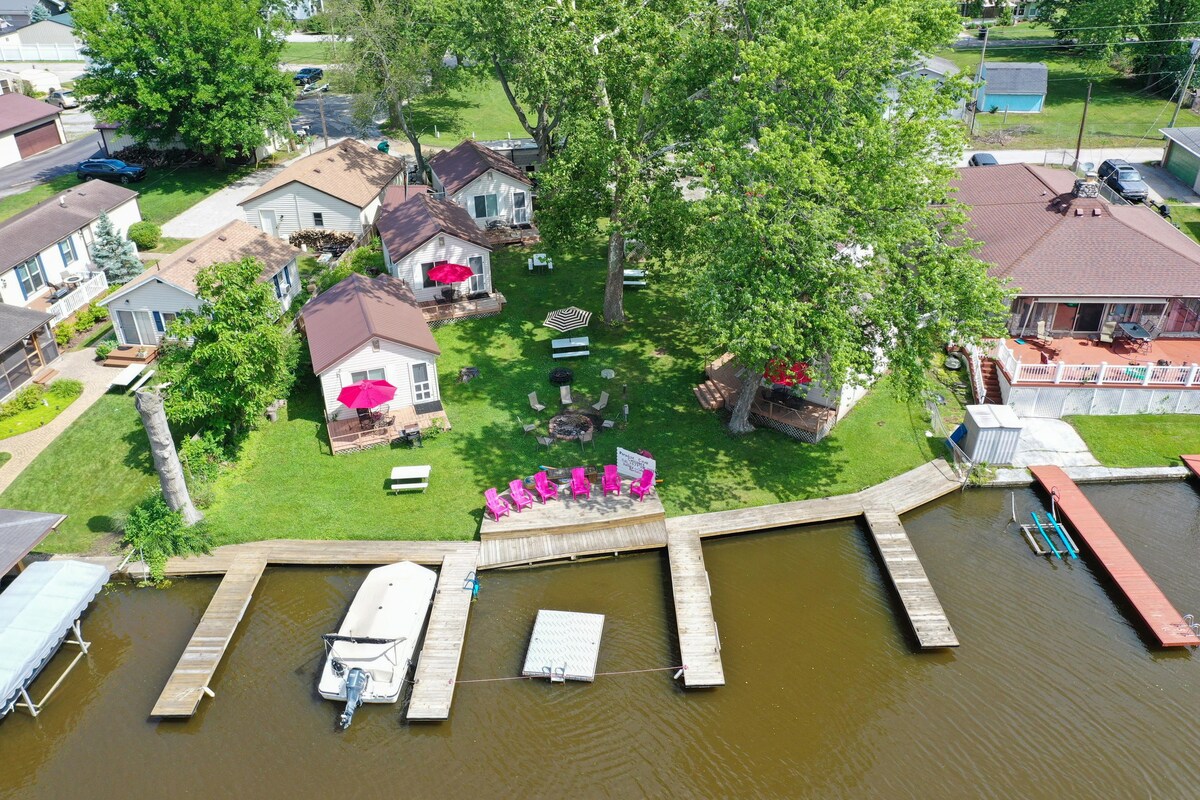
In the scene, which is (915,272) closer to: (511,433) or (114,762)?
(511,433)

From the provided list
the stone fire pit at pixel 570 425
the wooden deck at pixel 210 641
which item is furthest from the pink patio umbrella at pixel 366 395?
the wooden deck at pixel 210 641

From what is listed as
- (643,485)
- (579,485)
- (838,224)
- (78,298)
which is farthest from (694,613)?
(78,298)

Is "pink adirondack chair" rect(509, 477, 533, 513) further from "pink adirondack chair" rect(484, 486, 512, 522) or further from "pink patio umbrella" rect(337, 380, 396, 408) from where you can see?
"pink patio umbrella" rect(337, 380, 396, 408)

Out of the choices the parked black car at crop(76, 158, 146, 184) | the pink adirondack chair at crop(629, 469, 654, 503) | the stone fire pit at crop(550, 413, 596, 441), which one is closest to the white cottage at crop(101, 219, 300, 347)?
the stone fire pit at crop(550, 413, 596, 441)

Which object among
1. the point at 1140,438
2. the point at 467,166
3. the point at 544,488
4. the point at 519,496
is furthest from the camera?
the point at 467,166

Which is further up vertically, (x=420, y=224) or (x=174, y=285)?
(x=420, y=224)

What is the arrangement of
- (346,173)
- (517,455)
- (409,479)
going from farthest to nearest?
(346,173), (517,455), (409,479)

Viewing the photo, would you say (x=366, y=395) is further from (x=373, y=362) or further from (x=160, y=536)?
(x=160, y=536)
